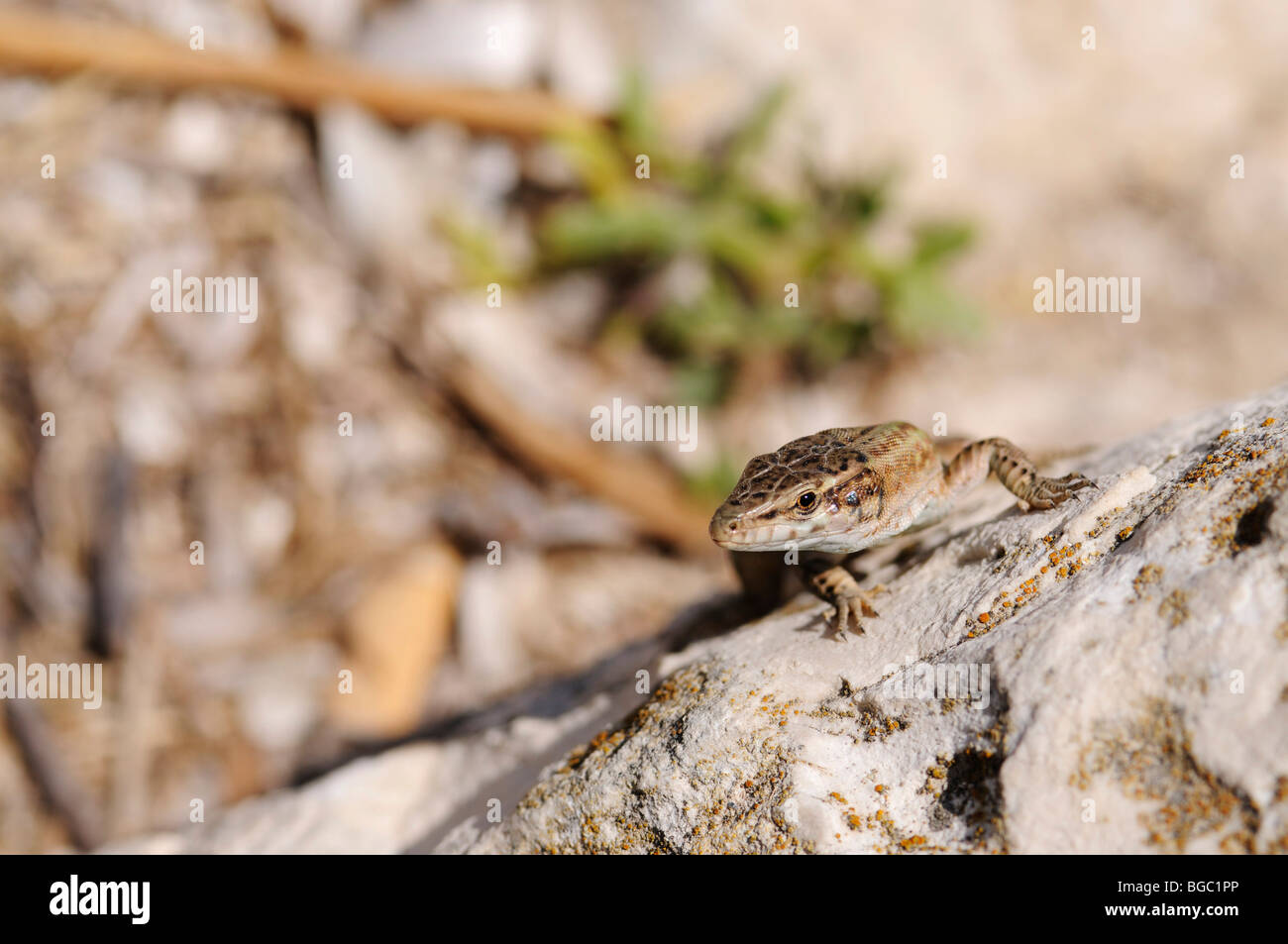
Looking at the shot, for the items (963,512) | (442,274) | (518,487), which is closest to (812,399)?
(518,487)

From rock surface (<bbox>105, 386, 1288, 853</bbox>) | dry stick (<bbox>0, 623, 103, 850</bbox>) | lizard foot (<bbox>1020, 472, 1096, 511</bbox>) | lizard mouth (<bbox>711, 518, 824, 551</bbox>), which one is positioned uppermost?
lizard foot (<bbox>1020, 472, 1096, 511</bbox>)

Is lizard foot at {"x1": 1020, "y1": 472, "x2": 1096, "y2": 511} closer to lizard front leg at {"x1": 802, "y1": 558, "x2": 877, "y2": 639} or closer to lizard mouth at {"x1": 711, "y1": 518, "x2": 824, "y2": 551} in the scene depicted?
lizard front leg at {"x1": 802, "y1": 558, "x2": 877, "y2": 639}

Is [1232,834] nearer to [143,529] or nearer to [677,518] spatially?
[677,518]

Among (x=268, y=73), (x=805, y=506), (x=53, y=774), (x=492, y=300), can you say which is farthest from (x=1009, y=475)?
(x=268, y=73)

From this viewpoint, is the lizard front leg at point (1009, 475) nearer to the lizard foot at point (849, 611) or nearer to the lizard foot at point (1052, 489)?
the lizard foot at point (1052, 489)

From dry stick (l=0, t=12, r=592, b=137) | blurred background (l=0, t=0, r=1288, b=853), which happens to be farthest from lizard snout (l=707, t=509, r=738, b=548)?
dry stick (l=0, t=12, r=592, b=137)

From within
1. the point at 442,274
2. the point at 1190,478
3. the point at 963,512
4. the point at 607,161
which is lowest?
the point at 963,512

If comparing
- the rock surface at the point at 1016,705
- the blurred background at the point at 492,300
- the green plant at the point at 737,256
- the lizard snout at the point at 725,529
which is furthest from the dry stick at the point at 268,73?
the rock surface at the point at 1016,705
